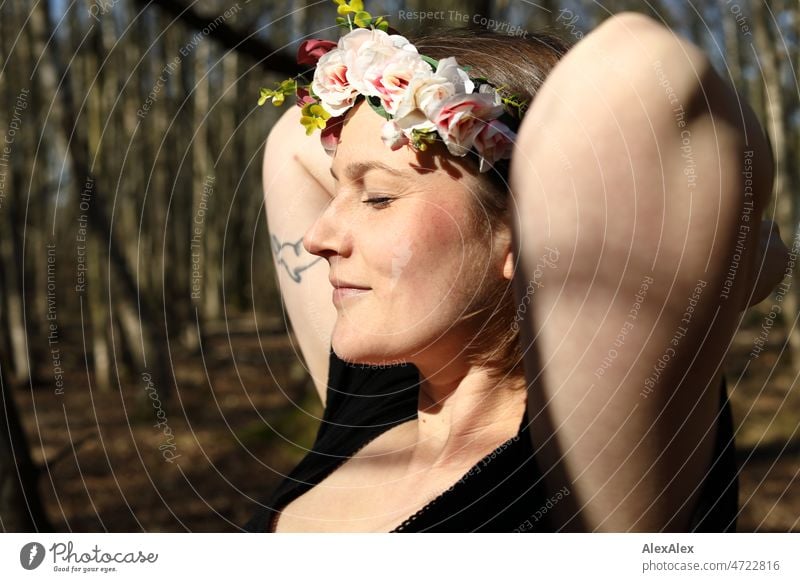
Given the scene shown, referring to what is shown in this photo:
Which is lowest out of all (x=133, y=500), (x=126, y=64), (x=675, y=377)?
(x=133, y=500)

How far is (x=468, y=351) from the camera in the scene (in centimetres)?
91

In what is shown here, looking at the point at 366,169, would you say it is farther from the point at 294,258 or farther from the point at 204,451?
the point at 204,451

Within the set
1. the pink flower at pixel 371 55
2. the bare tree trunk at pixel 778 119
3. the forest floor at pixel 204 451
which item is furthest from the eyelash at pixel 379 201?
the bare tree trunk at pixel 778 119

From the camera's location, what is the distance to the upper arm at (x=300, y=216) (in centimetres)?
121

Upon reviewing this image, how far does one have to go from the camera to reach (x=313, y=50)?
1.05m

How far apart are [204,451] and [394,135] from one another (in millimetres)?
3147

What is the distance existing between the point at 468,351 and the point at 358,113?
0.28 metres

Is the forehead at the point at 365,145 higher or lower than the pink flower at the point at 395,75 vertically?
lower

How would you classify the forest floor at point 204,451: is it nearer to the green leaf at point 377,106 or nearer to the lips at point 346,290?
the lips at point 346,290

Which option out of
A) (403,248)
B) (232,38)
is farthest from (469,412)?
(232,38)

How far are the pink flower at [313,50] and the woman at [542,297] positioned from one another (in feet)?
0.46
